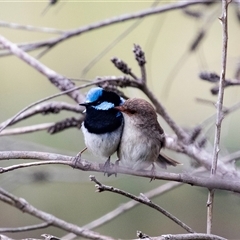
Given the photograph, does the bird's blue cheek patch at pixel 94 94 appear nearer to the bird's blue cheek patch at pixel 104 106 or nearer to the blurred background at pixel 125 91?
the bird's blue cheek patch at pixel 104 106

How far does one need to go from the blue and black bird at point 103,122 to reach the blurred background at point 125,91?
0.40 metres

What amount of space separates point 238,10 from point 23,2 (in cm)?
613

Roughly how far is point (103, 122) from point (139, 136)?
201 mm

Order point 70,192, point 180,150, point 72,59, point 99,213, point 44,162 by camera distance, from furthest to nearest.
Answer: point 72,59 < point 70,192 < point 99,213 < point 180,150 < point 44,162

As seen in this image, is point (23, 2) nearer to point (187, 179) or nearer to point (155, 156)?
point (155, 156)

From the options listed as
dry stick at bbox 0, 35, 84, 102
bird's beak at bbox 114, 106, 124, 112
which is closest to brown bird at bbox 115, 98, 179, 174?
bird's beak at bbox 114, 106, 124, 112

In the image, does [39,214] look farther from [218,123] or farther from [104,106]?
[218,123]

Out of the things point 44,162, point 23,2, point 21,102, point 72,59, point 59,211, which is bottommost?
point 44,162

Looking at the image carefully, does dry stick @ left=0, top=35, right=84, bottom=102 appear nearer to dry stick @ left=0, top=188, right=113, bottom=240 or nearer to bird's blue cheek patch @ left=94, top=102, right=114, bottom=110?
bird's blue cheek patch @ left=94, top=102, right=114, bottom=110

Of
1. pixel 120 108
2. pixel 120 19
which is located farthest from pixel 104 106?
pixel 120 19

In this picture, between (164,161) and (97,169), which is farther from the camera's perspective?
(164,161)

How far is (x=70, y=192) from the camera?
19.8ft

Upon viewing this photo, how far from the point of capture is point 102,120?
2768 millimetres

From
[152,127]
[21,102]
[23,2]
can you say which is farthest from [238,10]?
[23,2]
